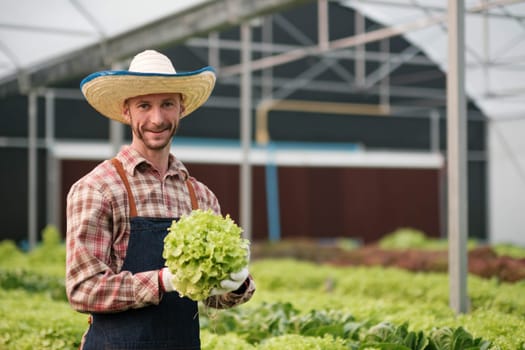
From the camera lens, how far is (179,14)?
8.94 meters

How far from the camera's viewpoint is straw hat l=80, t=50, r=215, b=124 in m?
3.05

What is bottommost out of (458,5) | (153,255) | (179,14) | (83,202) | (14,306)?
(14,306)

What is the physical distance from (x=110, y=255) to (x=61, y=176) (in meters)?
15.0

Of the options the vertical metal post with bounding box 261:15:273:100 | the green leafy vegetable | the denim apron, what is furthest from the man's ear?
the vertical metal post with bounding box 261:15:273:100

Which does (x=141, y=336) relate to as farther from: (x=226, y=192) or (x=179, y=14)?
(x=226, y=192)

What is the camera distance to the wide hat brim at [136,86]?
3051 millimetres

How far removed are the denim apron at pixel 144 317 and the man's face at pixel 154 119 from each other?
0.16 meters

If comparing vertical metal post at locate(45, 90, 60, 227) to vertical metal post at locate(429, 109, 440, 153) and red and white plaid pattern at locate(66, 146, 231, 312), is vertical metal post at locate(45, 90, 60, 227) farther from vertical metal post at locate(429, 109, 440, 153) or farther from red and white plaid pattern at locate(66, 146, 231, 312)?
red and white plaid pattern at locate(66, 146, 231, 312)

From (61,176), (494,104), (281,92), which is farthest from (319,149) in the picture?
(61,176)

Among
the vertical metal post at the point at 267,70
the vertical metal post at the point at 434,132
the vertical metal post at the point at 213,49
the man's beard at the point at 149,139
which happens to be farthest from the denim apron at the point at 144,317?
the vertical metal post at the point at 434,132

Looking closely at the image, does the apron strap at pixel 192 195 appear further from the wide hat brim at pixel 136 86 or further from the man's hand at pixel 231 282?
the man's hand at pixel 231 282

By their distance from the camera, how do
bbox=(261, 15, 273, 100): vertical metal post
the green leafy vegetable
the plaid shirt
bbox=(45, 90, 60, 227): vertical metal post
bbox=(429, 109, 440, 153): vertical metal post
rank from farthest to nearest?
bbox=(429, 109, 440, 153): vertical metal post
bbox=(261, 15, 273, 100): vertical metal post
bbox=(45, 90, 60, 227): vertical metal post
the plaid shirt
the green leafy vegetable

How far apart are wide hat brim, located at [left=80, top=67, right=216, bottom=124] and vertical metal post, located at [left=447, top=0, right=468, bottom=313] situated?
8.75 feet

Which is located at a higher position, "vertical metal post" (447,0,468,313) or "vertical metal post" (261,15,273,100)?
"vertical metal post" (261,15,273,100)
